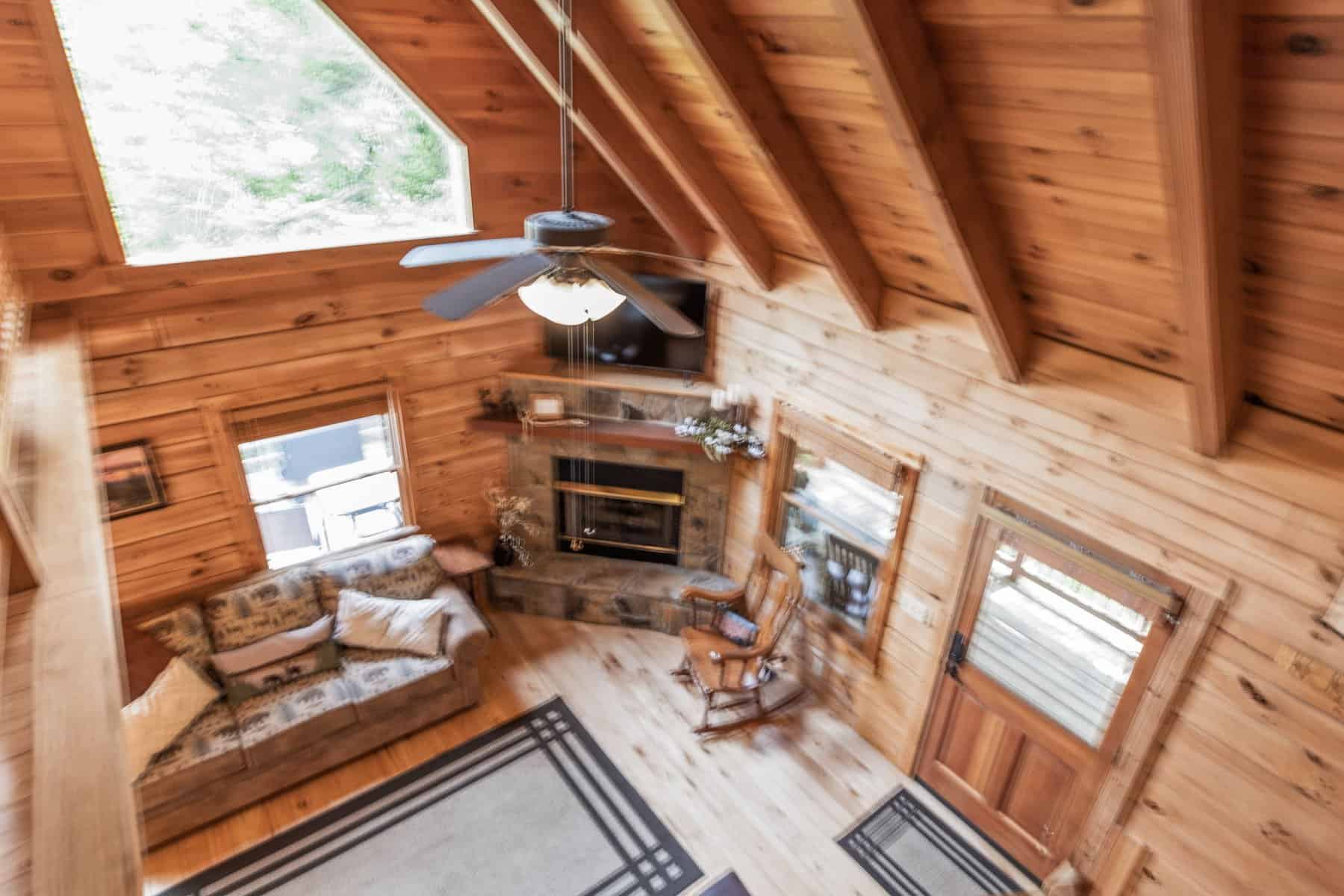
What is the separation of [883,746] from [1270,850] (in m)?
2.02

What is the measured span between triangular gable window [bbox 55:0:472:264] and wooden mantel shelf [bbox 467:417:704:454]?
1.34 metres

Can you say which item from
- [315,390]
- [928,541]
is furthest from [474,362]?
[928,541]

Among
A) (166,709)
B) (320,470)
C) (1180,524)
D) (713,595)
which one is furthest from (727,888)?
(320,470)

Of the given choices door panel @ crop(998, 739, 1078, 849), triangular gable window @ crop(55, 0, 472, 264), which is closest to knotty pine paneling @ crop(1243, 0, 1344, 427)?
door panel @ crop(998, 739, 1078, 849)

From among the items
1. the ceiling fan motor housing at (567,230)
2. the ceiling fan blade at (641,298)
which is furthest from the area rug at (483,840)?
the ceiling fan motor housing at (567,230)

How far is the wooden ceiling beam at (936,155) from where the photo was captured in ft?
6.48

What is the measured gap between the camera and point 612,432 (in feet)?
16.6

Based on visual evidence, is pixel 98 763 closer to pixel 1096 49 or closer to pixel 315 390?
pixel 1096 49

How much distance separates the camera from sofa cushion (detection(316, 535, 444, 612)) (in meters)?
4.79

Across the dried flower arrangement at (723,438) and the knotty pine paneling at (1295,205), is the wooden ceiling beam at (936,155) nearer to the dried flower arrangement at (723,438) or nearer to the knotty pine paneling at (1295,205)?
→ the knotty pine paneling at (1295,205)

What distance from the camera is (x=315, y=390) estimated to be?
453cm

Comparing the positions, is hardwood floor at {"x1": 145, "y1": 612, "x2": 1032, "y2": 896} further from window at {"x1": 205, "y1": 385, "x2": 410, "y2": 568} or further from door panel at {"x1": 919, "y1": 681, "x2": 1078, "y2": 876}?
window at {"x1": 205, "y1": 385, "x2": 410, "y2": 568}

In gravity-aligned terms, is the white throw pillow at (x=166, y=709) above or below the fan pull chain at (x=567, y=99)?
below

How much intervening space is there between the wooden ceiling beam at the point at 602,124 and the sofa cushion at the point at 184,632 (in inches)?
141
